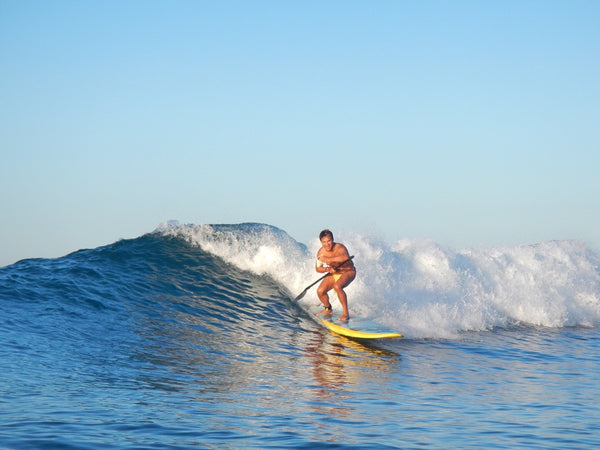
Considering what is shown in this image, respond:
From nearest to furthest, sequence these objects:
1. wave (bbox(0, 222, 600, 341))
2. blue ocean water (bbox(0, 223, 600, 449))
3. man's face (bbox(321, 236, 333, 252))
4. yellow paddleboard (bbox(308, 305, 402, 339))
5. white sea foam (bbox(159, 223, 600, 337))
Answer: blue ocean water (bbox(0, 223, 600, 449))
yellow paddleboard (bbox(308, 305, 402, 339))
wave (bbox(0, 222, 600, 341))
man's face (bbox(321, 236, 333, 252))
white sea foam (bbox(159, 223, 600, 337))

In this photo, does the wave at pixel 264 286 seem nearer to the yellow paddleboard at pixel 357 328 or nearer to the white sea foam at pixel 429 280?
the white sea foam at pixel 429 280

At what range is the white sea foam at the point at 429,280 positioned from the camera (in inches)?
555

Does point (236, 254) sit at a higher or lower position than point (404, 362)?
higher

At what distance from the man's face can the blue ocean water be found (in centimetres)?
156

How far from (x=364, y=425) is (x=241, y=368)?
3.16 m

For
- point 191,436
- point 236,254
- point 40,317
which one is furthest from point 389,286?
point 191,436

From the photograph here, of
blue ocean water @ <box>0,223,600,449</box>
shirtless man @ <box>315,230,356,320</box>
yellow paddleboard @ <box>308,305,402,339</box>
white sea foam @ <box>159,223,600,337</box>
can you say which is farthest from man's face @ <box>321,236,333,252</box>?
white sea foam @ <box>159,223,600,337</box>

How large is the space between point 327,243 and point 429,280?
15.7 ft

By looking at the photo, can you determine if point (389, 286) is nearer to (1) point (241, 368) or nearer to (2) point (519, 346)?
(2) point (519, 346)

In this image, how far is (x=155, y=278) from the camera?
14.2 metres

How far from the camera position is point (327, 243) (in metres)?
12.0

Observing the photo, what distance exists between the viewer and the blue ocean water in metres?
6.00

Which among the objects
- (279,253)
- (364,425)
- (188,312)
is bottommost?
(364,425)

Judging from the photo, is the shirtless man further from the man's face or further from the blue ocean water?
the blue ocean water
